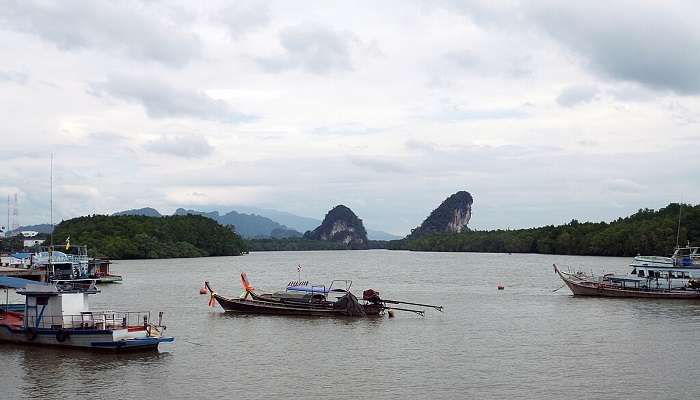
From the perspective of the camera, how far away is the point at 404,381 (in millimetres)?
30188

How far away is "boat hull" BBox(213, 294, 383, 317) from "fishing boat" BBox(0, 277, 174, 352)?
15408 millimetres

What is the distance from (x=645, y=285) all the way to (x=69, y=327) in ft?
155

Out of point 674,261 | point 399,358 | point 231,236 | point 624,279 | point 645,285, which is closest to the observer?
point 399,358

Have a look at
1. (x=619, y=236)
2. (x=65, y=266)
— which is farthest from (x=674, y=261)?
(x=619, y=236)

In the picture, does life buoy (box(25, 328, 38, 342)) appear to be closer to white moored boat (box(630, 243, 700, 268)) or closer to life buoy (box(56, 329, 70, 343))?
life buoy (box(56, 329, 70, 343))

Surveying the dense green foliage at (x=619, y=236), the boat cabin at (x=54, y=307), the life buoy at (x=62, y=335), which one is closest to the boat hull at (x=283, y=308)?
the boat cabin at (x=54, y=307)

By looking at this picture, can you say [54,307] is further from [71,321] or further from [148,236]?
[148,236]

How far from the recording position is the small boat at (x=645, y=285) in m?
61.5

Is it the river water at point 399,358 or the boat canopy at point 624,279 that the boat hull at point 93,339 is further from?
the boat canopy at point 624,279

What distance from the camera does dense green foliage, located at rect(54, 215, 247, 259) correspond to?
147 meters

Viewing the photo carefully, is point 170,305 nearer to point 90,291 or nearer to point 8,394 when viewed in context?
point 90,291

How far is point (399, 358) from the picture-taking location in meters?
35.3

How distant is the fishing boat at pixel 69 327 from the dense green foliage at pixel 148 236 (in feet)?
331

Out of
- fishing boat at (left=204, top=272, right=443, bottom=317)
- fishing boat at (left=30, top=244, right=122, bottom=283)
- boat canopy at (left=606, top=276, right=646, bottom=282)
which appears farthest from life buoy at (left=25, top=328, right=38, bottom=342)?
boat canopy at (left=606, top=276, right=646, bottom=282)
